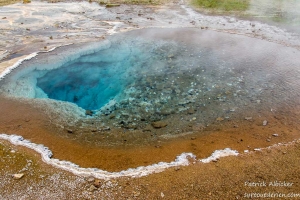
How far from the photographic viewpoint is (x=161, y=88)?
37.5 ft

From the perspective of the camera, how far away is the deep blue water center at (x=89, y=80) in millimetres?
11547

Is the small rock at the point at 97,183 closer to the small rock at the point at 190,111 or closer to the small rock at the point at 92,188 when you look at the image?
the small rock at the point at 92,188

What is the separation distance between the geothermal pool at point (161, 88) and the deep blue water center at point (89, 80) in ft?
0.16

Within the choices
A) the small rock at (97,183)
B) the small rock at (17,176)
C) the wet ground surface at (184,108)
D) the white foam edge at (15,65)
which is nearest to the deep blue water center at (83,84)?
the wet ground surface at (184,108)

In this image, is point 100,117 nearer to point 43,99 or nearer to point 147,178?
point 43,99

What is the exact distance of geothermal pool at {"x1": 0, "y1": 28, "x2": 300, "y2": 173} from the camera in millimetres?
8797

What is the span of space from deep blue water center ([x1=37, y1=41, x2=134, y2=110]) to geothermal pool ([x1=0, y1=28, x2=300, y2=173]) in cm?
5

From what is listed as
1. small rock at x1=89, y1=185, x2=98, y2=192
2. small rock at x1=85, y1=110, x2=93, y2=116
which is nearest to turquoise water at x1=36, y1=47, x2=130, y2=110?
small rock at x1=85, y1=110, x2=93, y2=116

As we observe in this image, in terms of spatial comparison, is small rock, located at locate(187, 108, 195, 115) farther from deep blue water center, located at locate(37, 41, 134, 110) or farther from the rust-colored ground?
deep blue water center, located at locate(37, 41, 134, 110)

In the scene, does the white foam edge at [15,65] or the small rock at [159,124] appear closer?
the small rock at [159,124]

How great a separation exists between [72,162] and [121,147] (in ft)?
5.27

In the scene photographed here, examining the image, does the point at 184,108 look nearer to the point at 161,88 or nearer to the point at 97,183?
the point at 161,88

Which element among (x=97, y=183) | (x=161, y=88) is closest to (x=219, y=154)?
(x=97, y=183)

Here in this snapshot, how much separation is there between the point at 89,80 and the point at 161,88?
4065 mm
